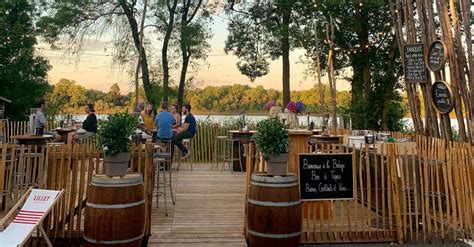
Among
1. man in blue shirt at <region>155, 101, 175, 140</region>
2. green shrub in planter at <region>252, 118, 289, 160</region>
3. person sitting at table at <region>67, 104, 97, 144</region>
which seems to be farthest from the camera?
person sitting at table at <region>67, 104, 97, 144</region>

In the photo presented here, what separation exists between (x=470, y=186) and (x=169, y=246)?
3.24 meters

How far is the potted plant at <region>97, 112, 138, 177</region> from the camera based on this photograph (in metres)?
3.58

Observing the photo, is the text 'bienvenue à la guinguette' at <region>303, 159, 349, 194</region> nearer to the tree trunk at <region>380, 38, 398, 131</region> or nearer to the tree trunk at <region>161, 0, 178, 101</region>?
the tree trunk at <region>380, 38, 398, 131</region>

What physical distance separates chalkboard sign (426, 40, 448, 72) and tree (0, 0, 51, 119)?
1658cm

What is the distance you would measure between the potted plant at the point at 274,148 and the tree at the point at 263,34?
13.1 metres

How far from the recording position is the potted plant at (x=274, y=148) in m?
3.73

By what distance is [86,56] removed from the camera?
18.7 m

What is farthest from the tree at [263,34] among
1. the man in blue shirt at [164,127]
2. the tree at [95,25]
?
the man in blue shirt at [164,127]

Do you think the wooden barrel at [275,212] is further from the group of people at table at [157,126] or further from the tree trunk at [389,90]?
the tree trunk at [389,90]

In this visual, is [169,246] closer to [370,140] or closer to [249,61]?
[370,140]

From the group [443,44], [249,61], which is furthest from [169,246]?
[249,61]

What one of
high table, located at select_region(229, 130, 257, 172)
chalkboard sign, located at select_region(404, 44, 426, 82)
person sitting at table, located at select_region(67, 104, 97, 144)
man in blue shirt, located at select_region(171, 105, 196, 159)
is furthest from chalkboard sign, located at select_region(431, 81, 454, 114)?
person sitting at table, located at select_region(67, 104, 97, 144)

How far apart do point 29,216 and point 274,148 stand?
234 cm

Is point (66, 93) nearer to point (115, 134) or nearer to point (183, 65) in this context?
point (183, 65)
